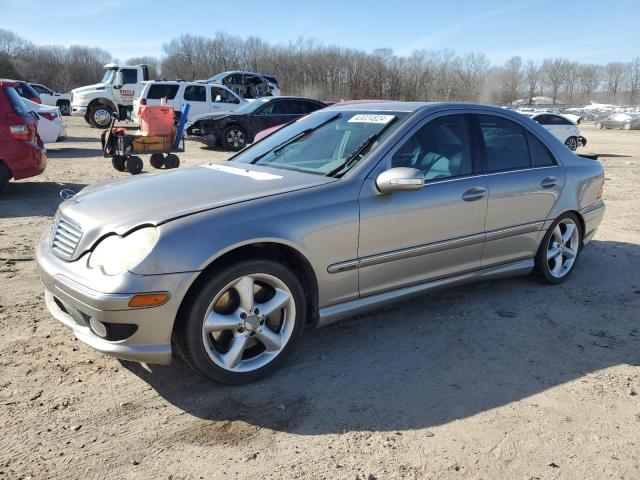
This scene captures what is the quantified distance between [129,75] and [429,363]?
2201 cm

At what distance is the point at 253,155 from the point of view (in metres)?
4.31

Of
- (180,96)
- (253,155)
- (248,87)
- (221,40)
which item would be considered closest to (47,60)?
(221,40)

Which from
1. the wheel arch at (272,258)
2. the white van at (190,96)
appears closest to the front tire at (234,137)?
the white van at (190,96)

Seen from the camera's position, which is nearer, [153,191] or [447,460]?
[447,460]

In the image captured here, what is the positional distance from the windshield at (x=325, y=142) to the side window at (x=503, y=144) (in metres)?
0.81

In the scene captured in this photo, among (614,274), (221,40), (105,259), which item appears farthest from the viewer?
(221,40)

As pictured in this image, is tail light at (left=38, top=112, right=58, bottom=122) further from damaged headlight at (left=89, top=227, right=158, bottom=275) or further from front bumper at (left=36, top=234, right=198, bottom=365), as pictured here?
damaged headlight at (left=89, top=227, right=158, bottom=275)

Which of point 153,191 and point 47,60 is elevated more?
point 47,60

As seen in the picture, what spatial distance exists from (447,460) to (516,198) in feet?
7.87

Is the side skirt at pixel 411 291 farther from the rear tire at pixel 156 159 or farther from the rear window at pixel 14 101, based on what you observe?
the rear tire at pixel 156 159

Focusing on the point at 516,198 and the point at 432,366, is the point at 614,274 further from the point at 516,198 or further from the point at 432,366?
the point at 432,366

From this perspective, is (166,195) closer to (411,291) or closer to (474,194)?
(411,291)

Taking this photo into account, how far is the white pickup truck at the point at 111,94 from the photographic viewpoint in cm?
2220

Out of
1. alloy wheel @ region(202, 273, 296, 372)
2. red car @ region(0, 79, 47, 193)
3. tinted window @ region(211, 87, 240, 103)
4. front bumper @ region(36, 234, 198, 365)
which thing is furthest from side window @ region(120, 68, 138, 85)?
alloy wheel @ region(202, 273, 296, 372)
